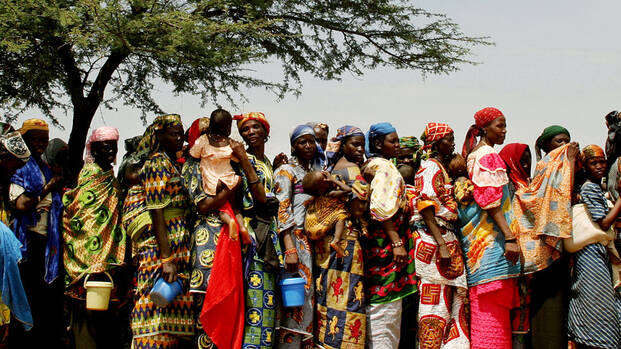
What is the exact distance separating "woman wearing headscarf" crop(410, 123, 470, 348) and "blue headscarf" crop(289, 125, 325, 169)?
0.89 meters

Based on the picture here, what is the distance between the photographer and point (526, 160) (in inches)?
219

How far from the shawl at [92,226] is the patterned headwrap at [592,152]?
4.03 metres

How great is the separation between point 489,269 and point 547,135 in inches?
58.1

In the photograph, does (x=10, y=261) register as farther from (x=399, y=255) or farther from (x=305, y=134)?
(x=399, y=255)

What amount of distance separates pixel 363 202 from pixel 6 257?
8.55ft

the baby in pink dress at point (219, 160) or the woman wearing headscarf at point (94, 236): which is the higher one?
the baby in pink dress at point (219, 160)

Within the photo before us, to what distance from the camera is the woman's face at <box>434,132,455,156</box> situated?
534cm

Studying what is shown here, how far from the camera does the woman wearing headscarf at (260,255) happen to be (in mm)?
4488

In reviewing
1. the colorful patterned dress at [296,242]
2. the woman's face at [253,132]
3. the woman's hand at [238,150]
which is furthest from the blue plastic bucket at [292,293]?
the woman's face at [253,132]

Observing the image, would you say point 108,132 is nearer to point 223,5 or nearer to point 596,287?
point 223,5

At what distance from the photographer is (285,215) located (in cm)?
499

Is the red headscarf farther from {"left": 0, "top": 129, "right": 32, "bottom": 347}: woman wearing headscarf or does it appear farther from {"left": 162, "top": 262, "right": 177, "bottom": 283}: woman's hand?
{"left": 0, "top": 129, "right": 32, "bottom": 347}: woman wearing headscarf

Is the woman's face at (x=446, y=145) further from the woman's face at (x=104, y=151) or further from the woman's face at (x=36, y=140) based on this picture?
the woman's face at (x=36, y=140)

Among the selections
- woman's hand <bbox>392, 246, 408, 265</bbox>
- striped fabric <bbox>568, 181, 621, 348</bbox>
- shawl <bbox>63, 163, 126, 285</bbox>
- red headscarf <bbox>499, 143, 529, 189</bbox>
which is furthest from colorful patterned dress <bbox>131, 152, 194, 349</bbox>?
striped fabric <bbox>568, 181, 621, 348</bbox>
